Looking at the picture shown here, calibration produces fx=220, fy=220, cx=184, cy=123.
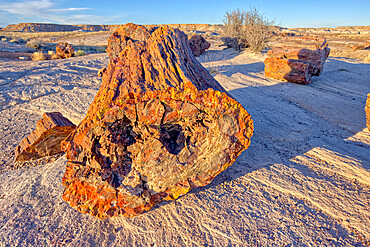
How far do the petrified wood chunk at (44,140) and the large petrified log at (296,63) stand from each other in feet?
20.0

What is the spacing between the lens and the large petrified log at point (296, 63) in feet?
21.2

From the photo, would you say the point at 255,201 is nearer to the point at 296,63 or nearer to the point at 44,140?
the point at 44,140

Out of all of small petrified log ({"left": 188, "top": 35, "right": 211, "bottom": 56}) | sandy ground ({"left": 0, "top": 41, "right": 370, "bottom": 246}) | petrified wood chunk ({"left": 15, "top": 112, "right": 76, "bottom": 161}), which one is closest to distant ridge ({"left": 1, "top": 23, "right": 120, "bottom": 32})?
small petrified log ({"left": 188, "top": 35, "right": 211, "bottom": 56})

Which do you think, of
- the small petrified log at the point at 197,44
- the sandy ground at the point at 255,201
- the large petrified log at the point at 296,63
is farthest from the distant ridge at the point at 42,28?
the sandy ground at the point at 255,201

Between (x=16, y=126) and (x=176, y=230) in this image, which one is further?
(x=16, y=126)

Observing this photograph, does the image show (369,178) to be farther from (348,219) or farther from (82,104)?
(82,104)

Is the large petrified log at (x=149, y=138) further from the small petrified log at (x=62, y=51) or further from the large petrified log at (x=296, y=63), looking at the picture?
the small petrified log at (x=62, y=51)

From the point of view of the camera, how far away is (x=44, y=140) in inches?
130

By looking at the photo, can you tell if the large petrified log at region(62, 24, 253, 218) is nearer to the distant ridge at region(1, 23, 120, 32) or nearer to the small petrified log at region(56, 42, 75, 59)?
the small petrified log at region(56, 42, 75, 59)

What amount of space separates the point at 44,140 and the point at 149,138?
2.24 m

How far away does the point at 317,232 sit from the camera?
74.6 inches

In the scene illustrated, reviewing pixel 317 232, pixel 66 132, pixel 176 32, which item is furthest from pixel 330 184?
pixel 66 132

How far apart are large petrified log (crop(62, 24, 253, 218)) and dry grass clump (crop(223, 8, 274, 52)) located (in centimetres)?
1073

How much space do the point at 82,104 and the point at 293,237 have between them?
4923 millimetres
